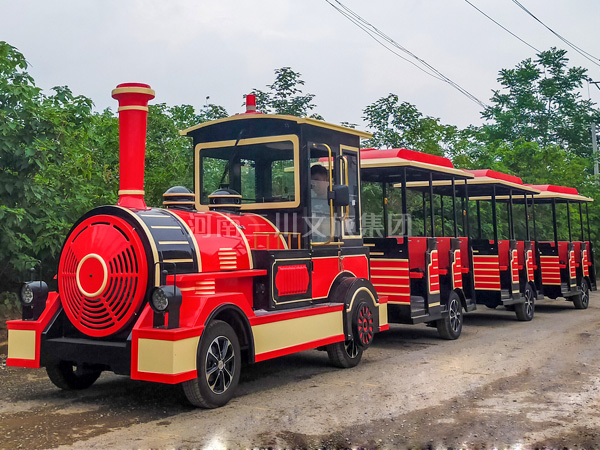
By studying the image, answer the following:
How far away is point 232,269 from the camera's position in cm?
667

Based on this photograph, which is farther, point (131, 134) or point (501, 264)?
point (501, 264)

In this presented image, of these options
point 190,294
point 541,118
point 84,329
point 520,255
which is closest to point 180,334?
point 190,294

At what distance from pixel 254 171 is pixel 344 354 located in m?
2.44

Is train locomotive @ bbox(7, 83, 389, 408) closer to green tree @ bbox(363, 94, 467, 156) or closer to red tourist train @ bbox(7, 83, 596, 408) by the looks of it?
red tourist train @ bbox(7, 83, 596, 408)

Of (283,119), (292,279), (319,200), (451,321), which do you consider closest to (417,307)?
(451,321)

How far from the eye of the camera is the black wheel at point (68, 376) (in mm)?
6535

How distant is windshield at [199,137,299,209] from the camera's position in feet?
25.4

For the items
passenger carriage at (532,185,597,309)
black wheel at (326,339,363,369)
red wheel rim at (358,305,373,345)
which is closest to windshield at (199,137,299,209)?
red wheel rim at (358,305,373,345)

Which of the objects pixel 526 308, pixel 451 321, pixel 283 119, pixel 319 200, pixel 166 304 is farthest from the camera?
pixel 526 308

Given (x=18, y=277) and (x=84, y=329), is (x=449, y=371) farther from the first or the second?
(x=18, y=277)

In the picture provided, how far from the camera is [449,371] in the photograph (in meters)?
7.88

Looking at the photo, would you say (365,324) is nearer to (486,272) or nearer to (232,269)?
(232,269)

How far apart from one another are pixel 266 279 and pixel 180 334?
1664 millimetres

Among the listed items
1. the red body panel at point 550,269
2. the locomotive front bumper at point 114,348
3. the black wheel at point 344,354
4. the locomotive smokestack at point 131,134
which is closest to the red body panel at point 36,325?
the locomotive front bumper at point 114,348
